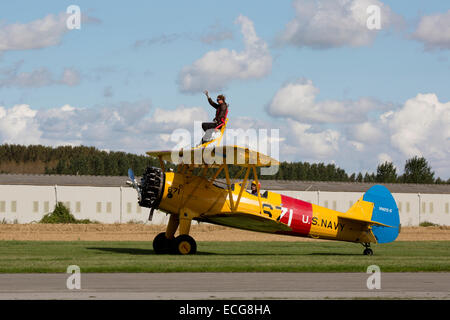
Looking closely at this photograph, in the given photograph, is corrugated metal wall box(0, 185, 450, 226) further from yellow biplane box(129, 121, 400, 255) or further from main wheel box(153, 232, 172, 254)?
main wheel box(153, 232, 172, 254)

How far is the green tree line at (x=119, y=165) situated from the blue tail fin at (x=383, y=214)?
72.4 meters

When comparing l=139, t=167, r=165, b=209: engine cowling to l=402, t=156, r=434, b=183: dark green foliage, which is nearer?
l=139, t=167, r=165, b=209: engine cowling

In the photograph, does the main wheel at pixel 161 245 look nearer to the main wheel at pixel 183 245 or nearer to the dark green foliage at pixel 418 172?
the main wheel at pixel 183 245

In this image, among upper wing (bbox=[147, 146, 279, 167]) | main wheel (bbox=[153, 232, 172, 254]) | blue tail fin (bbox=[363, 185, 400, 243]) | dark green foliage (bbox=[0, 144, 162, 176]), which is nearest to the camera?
upper wing (bbox=[147, 146, 279, 167])

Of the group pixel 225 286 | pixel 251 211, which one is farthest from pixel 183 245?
pixel 225 286

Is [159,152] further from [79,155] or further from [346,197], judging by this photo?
[79,155]

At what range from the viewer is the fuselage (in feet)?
83.9

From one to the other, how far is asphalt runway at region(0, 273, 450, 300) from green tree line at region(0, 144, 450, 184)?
83569 millimetres

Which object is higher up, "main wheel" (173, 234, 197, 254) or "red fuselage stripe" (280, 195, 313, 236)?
"red fuselage stripe" (280, 195, 313, 236)

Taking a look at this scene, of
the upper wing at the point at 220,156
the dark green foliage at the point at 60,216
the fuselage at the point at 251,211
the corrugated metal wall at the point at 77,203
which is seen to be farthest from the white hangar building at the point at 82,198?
the upper wing at the point at 220,156

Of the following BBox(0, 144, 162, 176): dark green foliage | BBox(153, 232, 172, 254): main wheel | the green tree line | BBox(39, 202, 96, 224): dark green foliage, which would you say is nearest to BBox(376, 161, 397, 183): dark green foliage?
the green tree line

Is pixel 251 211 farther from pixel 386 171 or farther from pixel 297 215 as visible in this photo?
pixel 386 171

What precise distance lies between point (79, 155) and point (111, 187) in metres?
57.3
